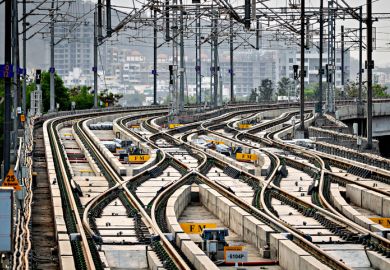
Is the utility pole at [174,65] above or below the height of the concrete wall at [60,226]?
above

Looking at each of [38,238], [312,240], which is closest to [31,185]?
[38,238]

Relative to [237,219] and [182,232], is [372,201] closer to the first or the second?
[237,219]

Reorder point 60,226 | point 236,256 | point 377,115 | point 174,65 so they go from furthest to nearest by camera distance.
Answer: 1. point 377,115
2. point 174,65
3. point 60,226
4. point 236,256

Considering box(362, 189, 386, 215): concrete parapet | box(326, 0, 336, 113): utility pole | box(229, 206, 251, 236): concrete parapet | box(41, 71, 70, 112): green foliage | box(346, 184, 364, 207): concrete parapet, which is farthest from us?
box(41, 71, 70, 112): green foliage

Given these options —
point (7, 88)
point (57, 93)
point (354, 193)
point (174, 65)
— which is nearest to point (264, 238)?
point (7, 88)

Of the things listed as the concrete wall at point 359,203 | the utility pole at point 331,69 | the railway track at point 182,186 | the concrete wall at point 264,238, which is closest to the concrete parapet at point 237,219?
the concrete wall at point 264,238

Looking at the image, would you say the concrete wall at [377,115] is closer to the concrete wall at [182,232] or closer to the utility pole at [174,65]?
the utility pole at [174,65]

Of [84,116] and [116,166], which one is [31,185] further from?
[84,116]

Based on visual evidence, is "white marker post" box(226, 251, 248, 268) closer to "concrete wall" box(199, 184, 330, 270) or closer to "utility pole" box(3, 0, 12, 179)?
"concrete wall" box(199, 184, 330, 270)

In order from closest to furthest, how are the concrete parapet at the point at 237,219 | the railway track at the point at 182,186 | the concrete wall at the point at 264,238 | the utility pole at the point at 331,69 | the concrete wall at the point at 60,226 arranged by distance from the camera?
the concrete wall at the point at 60,226 < the concrete wall at the point at 264,238 < the railway track at the point at 182,186 < the concrete parapet at the point at 237,219 < the utility pole at the point at 331,69

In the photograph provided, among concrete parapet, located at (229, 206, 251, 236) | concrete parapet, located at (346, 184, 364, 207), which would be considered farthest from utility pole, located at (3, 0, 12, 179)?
concrete parapet, located at (346, 184, 364, 207)

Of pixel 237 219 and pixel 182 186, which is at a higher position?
pixel 182 186
